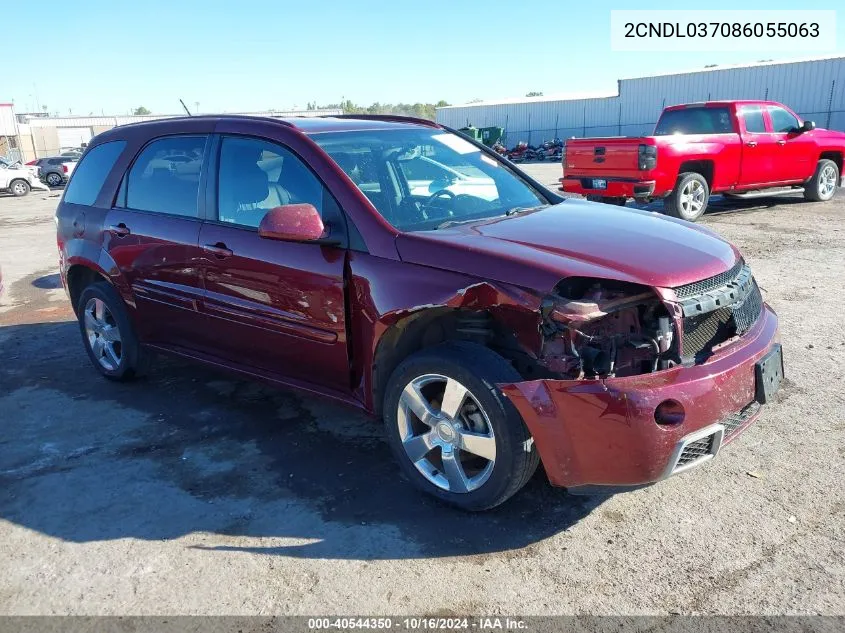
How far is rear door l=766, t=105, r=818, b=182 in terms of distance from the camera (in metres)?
12.3

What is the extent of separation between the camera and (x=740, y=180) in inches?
469

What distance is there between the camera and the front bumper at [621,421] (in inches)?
107

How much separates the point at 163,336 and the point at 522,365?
2.64 metres

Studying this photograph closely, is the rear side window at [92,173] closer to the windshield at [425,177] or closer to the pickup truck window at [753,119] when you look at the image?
the windshield at [425,177]

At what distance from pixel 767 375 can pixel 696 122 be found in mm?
9969

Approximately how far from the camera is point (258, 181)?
396 centimetres

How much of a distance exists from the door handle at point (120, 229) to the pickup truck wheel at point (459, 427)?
2.41m

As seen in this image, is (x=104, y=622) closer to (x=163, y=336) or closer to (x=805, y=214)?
(x=163, y=336)

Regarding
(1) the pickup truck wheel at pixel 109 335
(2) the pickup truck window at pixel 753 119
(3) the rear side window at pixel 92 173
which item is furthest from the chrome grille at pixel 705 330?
(2) the pickup truck window at pixel 753 119

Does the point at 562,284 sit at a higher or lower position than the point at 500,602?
higher


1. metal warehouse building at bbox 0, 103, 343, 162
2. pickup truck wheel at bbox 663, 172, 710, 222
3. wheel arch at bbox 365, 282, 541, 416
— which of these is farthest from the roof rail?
metal warehouse building at bbox 0, 103, 343, 162

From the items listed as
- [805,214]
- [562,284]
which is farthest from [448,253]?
[805,214]

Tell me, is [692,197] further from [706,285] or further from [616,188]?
[706,285]

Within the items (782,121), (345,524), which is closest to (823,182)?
(782,121)
